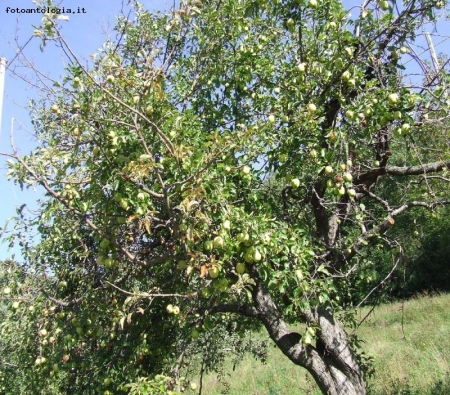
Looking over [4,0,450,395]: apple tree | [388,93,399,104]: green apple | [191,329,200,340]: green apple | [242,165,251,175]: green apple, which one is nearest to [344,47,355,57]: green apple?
[4,0,450,395]: apple tree

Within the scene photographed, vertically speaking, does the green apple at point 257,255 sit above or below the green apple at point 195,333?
above

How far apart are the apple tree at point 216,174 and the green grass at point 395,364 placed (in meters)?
1.57

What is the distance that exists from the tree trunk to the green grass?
909 millimetres

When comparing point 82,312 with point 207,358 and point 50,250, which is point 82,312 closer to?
point 50,250

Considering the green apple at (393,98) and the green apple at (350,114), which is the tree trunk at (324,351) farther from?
the green apple at (393,98)

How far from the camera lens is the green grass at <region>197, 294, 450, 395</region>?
250 inches

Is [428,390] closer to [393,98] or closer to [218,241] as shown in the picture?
[393,98]

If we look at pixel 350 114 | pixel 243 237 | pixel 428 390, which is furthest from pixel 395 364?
pixel 243 237

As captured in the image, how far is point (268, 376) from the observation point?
9602 millimetres

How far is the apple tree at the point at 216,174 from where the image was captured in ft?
8.83

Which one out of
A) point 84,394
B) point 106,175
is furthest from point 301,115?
point 84,394

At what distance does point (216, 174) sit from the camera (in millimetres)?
2820

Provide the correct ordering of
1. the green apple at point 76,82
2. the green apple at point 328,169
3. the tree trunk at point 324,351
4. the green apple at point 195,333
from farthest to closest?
the tree trunk at point 324,351 < the green apple at point 195,333 < the green apple at point 328,169 < the green apple at point 76,82

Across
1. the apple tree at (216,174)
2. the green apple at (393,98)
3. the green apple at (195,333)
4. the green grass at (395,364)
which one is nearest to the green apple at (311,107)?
the apple tree at (216,174)
